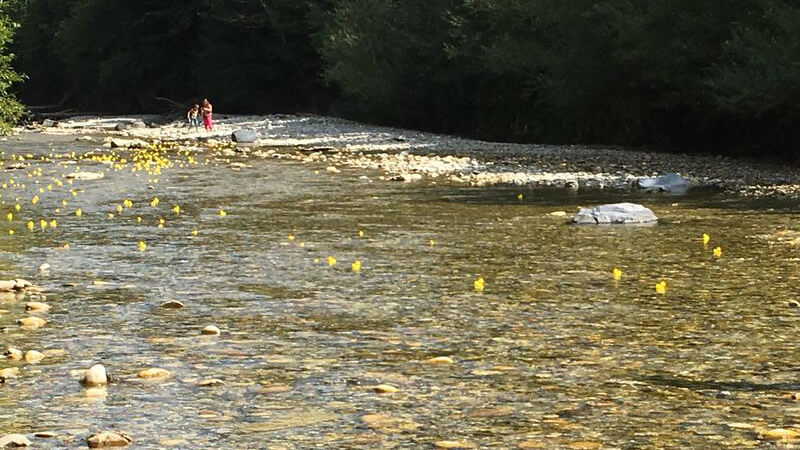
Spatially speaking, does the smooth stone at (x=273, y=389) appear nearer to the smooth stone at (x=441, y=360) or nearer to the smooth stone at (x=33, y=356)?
the smooth stone at (x=441, y=360)

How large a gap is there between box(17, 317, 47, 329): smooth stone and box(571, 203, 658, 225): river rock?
979cm

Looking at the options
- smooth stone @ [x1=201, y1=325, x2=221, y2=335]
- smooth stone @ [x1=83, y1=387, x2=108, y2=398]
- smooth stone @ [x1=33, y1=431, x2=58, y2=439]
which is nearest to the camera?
smooth stone @ [x1=33, y1=431, x2=58, y2=439]

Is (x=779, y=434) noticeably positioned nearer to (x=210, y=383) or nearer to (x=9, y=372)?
(x=210, y=383)

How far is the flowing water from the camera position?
7.64 meters

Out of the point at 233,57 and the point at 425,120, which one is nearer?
the point at 425,120

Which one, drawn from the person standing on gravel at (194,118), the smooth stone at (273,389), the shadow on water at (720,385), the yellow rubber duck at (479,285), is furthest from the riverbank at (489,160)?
the smooth stone at (273,389)

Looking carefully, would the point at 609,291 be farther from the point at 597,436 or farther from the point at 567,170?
the point at 567,170

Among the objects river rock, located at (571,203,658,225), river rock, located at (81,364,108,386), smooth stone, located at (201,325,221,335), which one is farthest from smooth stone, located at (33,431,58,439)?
river rock, located at (571,203,658,225)

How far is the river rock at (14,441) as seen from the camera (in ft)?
23.1

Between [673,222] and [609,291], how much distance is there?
7.08 meters

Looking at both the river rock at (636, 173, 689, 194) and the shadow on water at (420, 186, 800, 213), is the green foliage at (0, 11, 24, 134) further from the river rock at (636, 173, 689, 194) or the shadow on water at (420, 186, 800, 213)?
the river rock at (636, 173, 689, 194)

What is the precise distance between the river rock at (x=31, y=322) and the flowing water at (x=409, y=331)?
0.13 meters

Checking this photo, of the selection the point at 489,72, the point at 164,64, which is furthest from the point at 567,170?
the point at 164,64

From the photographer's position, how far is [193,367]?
30.0 ft
